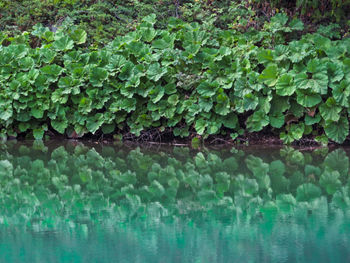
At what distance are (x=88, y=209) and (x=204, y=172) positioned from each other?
1.67 metres

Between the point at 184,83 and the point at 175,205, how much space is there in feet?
10.5

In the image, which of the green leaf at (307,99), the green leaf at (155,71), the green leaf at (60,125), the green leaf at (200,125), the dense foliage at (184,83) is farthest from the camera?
the green leaf at (60,125)

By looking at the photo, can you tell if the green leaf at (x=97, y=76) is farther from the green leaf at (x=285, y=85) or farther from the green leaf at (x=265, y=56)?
the green leaf at (x=285, y=85)

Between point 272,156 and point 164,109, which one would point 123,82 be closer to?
point 164,109

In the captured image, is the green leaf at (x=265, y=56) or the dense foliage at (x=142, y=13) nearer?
the green leaf at (x=265, y=56)

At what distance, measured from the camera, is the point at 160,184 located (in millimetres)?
5281

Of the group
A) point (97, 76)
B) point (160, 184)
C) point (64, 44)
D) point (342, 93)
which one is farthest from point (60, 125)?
point (342, 93)

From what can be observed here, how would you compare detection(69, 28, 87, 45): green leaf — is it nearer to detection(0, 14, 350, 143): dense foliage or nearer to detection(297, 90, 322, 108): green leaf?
detection(0, 14, 350, 143): dense foliage

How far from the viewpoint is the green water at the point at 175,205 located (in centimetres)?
335

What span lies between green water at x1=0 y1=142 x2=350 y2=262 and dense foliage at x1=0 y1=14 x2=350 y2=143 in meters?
0.59

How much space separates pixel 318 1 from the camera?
833 centimetres

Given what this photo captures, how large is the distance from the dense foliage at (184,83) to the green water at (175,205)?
59cm

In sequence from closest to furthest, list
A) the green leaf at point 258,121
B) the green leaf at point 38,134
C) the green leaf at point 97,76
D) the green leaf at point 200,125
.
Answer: the green leaf at point 258,121
the green leaf at point 200,125
the green leaf at point 97,76
the green leaf at point 38,134

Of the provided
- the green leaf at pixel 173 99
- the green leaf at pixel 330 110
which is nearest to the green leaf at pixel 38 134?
the green leaf at pixel 173 99
